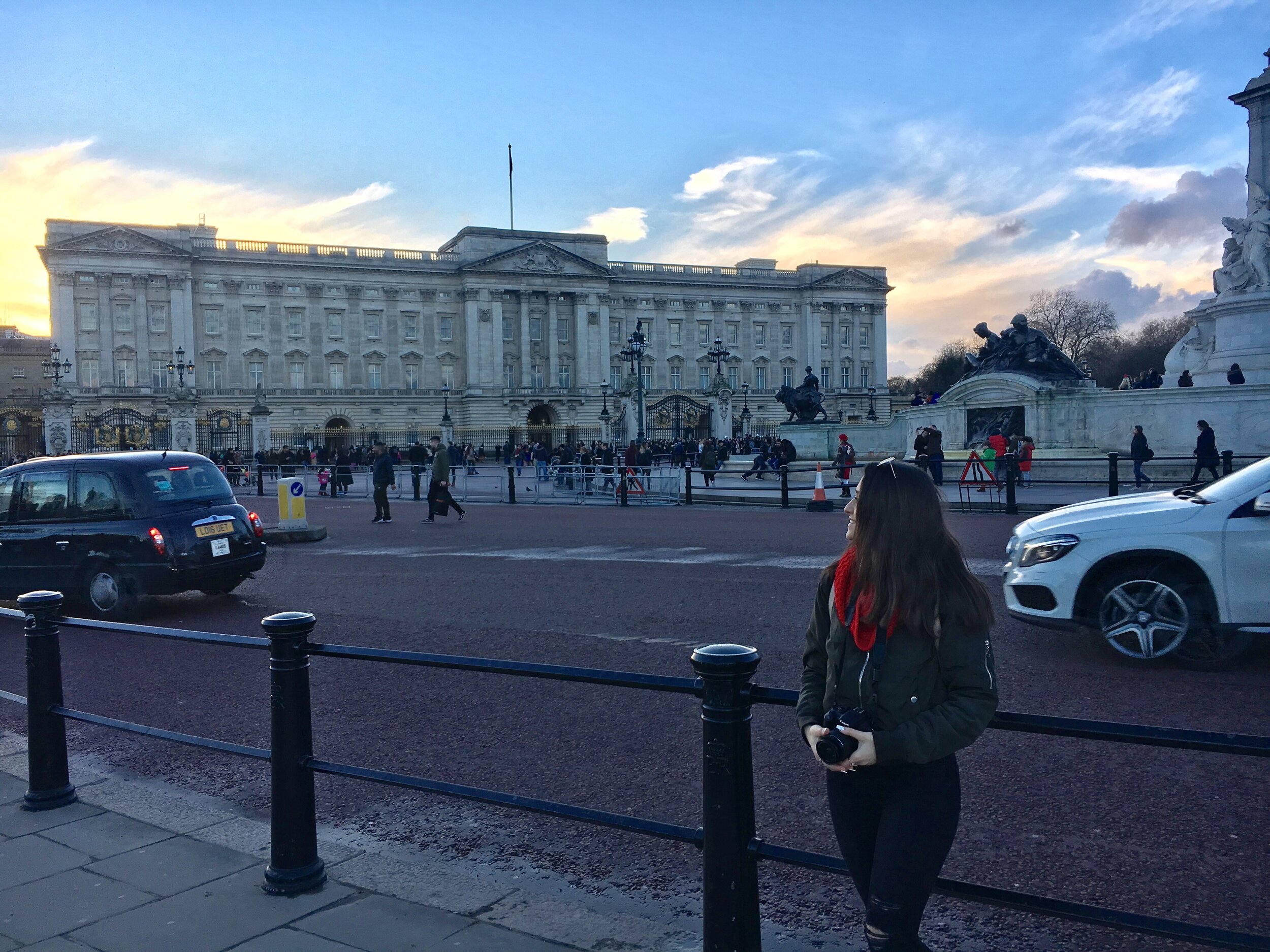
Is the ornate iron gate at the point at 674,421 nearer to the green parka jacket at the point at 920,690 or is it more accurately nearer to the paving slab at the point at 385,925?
the paving slab at the point at 385,925

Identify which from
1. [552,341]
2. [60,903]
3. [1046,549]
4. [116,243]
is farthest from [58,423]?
[552,341]

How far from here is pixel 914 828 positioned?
2.65m

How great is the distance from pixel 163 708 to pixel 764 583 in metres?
6.13

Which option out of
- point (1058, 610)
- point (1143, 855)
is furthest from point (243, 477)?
point (1143, 855)

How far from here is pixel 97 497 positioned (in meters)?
10.4

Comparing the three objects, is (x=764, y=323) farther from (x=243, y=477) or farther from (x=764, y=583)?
(x=764, y=583)

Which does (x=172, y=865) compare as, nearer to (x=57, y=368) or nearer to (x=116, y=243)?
(x=57, y=368)

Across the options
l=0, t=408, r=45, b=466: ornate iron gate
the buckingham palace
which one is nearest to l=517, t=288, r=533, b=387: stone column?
the buckingham palace

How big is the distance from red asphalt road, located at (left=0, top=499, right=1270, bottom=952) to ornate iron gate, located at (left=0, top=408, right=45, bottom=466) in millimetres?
52476

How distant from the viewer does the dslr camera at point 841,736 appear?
2578 millimetres

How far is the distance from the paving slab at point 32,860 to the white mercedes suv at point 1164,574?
5.91m

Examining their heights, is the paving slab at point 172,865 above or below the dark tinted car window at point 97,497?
below

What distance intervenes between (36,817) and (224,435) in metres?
55.3

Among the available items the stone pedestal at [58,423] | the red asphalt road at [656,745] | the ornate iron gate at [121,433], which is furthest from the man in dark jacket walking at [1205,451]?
the stone pedestal at [58,423]
